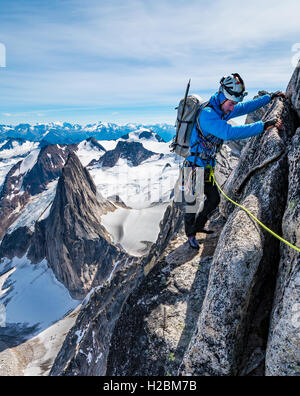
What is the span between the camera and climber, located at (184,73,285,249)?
7.39m

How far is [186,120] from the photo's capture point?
8.80 metres

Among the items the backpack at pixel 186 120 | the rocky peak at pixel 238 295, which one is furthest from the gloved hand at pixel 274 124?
the backpack at pixel 186 120

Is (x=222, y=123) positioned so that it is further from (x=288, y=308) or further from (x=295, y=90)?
(x=288, y=308)

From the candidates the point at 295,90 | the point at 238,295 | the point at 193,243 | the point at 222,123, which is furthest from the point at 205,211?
the point at 295,90

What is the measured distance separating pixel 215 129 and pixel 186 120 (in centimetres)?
162

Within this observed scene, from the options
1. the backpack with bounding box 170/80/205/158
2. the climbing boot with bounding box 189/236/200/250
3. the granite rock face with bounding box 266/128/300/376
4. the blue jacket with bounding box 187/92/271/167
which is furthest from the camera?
the climbing boot with bounding box 189/236/200/250

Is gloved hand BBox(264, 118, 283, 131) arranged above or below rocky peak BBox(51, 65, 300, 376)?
above

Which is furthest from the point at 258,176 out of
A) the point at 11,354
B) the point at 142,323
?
the point at 11,354

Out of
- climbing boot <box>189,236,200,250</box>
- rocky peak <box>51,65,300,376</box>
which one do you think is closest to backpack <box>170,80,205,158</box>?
rocky peak <box>51,65,300,376</box>

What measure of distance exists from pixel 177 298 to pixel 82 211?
441ft

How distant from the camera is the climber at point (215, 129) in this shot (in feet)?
24.3

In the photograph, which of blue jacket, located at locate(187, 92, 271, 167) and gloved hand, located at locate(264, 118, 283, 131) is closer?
blue jacket, located at locate(187, 92, 271, 167)

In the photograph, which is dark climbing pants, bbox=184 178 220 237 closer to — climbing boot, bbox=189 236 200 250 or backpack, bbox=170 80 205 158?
climbing boot, bbox=189 236 200 250
